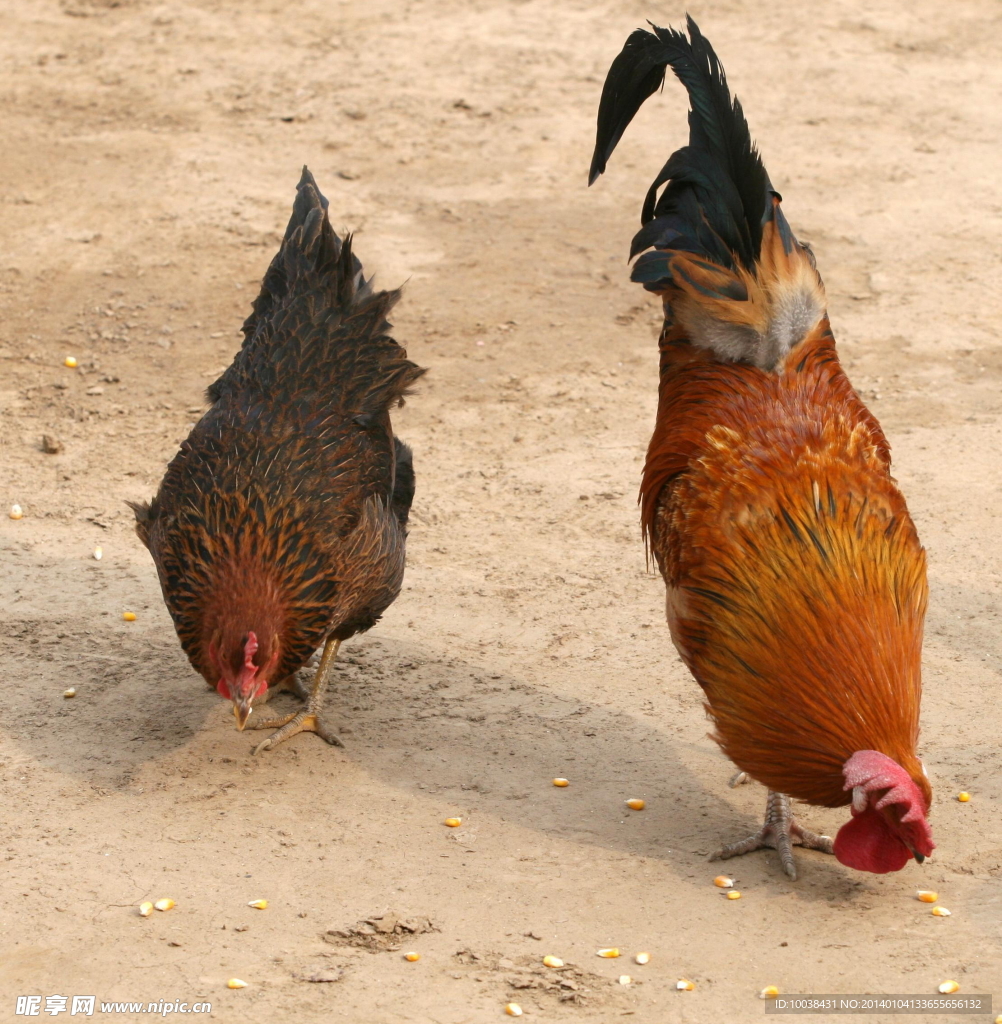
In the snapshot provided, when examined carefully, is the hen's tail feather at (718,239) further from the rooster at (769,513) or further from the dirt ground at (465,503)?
the dirt ground at (465,503)

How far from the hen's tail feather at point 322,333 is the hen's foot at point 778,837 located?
248 cm

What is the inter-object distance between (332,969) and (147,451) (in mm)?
4497

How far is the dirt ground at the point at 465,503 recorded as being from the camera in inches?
183

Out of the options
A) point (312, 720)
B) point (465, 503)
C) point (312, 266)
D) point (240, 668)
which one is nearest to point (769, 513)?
point (240, 668)

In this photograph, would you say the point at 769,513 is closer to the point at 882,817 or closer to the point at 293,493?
the point at 882,817

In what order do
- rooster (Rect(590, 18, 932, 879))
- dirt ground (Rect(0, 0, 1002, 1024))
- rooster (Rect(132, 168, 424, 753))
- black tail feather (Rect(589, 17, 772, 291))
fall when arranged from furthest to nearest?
1. black tail feather (Rect(589, 17, 772, 291))
2. rooster (Rect(132, 168, 424, 753))
3. dirt ground (Rect(0, 0, 1002, 1024))
4. rooster (Rect(590, 18, 932, 879))

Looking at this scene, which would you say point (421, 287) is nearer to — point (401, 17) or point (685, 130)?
point (685, 130)

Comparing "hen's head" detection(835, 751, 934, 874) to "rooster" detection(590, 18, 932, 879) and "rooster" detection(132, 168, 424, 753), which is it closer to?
"rooster" detection(590, 18, 932, 879)

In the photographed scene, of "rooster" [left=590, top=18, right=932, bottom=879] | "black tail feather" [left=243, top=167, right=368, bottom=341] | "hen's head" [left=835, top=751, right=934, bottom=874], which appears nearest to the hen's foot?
"rooster" [left=590, top=18, right=932, bottom=879]

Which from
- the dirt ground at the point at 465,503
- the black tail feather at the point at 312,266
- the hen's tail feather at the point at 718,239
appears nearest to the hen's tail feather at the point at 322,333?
the black tail feather at the point at 312,266

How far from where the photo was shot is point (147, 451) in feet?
26.9

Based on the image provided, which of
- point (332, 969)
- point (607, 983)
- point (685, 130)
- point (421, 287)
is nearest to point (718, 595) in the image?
point (607, 983)

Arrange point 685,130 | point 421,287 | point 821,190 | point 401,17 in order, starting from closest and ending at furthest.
Result: point 421,287 < point 821,190 < point 685,130 < point 401,17

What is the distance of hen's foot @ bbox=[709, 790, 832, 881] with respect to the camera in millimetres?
5148
